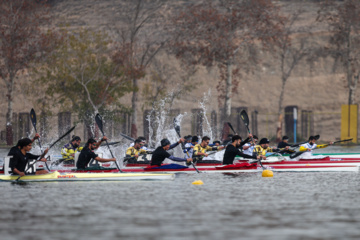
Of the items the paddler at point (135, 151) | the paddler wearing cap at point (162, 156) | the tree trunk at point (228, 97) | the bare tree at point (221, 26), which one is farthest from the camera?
the tree trunk at point (228, 97)

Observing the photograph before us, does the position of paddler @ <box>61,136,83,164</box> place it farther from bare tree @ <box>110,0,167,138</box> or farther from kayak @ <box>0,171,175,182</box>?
bare tree @ <box>110,0,167,138</box>

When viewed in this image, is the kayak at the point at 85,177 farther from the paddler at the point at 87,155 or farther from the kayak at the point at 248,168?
the kayak at the point at 248,168

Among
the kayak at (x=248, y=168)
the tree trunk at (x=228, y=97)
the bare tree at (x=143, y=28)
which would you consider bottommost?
the kayak at (x=248, y=168)

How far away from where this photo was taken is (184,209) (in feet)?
57.7

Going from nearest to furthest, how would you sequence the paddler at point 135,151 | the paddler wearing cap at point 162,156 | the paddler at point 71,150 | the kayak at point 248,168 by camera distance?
the paddler wearing cap at point 162,156
the kayak at point 248,168
the paddler at point 135,151
the paddler at point 71,150

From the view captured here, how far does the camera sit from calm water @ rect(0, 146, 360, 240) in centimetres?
1435

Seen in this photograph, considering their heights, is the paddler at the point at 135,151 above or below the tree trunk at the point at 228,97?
below

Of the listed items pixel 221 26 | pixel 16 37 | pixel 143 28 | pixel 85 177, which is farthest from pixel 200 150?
pixel 143 28

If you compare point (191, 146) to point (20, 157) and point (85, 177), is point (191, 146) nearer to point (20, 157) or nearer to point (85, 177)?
point (85, 177)

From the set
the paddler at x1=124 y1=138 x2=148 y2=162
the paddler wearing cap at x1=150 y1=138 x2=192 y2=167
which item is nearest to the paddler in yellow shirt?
the paddler wearing cap at x1=150 y1=138 x2=192 y2=167

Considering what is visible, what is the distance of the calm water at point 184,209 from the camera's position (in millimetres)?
14352

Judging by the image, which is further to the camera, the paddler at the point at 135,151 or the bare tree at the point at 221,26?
the bare tree at the point at 221,26

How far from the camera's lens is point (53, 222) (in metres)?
15.7

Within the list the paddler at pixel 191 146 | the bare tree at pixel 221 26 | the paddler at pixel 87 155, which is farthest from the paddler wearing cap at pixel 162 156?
the bare tree at pixel 221 26
